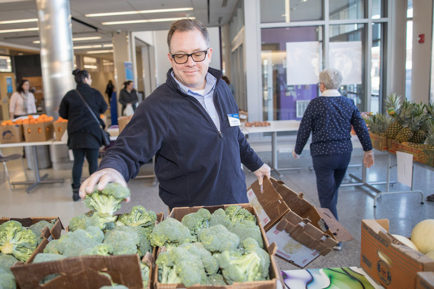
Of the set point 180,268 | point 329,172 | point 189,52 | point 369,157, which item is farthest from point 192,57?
point 369,157

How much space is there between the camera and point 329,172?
11.1ft

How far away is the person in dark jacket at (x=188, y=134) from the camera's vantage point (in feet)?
5.24

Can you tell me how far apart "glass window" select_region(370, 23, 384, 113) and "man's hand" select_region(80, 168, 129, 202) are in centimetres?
702

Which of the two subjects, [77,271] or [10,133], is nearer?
[77,271]

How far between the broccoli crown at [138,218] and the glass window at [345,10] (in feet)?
22.7

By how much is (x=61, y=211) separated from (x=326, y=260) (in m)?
3.19

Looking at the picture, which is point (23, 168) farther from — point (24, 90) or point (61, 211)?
point (61, 211)

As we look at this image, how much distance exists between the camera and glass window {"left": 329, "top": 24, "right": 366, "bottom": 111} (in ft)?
23.6

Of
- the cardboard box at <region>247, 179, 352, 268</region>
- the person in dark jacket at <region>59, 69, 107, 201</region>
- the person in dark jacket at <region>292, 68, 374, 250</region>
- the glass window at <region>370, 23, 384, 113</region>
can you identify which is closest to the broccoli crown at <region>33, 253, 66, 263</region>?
the cardboard box at <region>247, 179, 352, 268</region>

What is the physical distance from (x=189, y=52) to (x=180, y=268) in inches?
37.5

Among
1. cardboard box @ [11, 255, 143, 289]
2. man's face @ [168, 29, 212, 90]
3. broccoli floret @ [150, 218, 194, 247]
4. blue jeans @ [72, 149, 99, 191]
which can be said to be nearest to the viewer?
cardboard box @ [11, 255, 143, 289]

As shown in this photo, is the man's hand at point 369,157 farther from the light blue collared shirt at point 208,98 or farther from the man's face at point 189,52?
the man's face at point 189,52

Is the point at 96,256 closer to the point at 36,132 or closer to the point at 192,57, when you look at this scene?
the point at 192,57

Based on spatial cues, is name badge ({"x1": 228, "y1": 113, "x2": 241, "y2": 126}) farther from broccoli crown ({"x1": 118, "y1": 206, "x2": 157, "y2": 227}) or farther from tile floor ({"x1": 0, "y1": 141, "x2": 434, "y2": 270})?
tile floor ({"x1": 0, "y1": 141, "x2": 434, "y2": 270})
